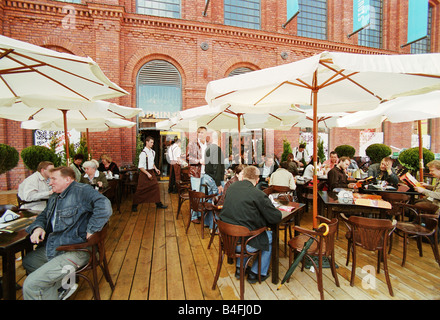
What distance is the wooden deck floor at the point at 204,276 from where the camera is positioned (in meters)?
2.84

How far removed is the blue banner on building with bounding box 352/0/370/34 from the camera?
33.9 ft

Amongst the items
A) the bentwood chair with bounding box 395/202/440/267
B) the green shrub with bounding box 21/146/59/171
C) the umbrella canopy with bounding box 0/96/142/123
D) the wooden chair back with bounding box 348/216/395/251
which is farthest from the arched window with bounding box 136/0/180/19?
the bentwood chair with bounding box 395/202/440/267

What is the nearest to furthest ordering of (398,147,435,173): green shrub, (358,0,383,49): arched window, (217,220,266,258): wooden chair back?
(217,220,266,258): wooden chair back
(398,147,435,173): green shrub
(358,0,383,49): arched window

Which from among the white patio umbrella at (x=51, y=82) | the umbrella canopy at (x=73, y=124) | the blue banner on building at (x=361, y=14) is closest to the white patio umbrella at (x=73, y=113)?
the umbrella canopy at (x=73, y=124)

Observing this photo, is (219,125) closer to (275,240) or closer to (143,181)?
(143,181)

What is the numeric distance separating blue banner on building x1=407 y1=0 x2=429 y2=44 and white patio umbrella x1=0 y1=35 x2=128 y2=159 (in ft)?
48.6

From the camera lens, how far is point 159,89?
416 inches

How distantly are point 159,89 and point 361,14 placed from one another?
10115 mm

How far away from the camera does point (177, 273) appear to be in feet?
10.9

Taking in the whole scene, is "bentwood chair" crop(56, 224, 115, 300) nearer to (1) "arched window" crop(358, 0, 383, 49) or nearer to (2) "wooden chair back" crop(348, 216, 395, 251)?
(2) "wooden chair back" crop(348, 216, 395, 251)

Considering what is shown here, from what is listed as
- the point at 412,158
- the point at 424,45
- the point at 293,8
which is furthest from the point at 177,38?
the point at 424,45

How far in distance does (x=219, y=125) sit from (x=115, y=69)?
217 inches
